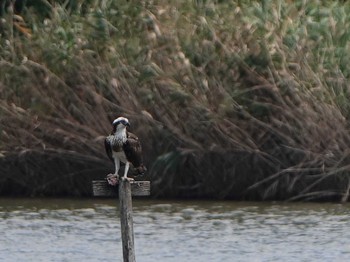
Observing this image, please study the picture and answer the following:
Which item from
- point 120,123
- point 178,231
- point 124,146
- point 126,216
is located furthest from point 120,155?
point 178,231

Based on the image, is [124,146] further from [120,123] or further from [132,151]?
[120,123]

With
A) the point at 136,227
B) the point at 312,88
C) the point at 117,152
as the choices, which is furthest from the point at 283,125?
the point at 117,152

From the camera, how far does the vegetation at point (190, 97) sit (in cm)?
1742

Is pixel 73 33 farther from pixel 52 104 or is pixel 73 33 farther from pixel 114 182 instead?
pixel 114 182

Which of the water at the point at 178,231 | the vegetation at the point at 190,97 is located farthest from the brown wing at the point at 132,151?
the vegetation at the point at 190,97

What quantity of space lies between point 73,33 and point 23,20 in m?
1.21

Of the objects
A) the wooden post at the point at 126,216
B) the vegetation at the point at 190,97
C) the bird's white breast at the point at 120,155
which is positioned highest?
the vegetation at the point at 190,97

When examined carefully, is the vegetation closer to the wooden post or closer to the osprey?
the osprey

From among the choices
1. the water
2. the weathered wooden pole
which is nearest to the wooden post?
the weathered wooden pole

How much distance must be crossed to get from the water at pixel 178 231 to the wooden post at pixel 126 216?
320 cm

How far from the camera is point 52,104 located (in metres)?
18.5

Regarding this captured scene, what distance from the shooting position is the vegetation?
686 inches

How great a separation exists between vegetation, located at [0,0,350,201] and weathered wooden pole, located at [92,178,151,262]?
6398 millimetres

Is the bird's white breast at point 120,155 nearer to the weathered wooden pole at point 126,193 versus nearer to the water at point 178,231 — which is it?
the weathered wooden pole at point 126,193
